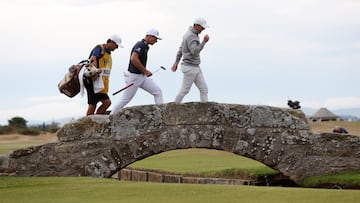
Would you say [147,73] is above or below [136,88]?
above

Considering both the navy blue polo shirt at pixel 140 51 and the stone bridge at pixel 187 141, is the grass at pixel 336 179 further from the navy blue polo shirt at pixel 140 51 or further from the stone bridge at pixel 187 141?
the navy blue polo shirt at pixel 140 51

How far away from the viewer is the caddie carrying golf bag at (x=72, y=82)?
51.5 ft

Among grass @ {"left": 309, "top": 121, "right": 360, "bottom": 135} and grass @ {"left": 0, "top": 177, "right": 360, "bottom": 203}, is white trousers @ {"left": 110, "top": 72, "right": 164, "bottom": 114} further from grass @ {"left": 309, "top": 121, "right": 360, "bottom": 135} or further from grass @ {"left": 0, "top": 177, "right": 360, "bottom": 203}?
grass @ {"left": 309, "top": 121, "right": 360, "bottom": 135}

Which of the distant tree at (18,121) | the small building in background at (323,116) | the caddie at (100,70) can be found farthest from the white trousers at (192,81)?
the distant tree at (18,121)

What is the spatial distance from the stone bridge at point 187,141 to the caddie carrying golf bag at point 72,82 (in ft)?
2.05

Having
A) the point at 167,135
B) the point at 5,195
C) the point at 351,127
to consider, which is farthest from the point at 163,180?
the point at 351,127

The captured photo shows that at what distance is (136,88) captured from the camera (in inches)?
632

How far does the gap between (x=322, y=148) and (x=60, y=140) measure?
190 inches

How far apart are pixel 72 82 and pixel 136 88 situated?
1.20 meters

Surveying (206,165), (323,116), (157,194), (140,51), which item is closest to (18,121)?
(323,116)

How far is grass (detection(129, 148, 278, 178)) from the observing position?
17.4 metres

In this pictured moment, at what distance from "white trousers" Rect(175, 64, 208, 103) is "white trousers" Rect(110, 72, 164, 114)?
389mm

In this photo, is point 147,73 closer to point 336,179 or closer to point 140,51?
point 140,51

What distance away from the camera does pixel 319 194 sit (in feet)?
36.8
